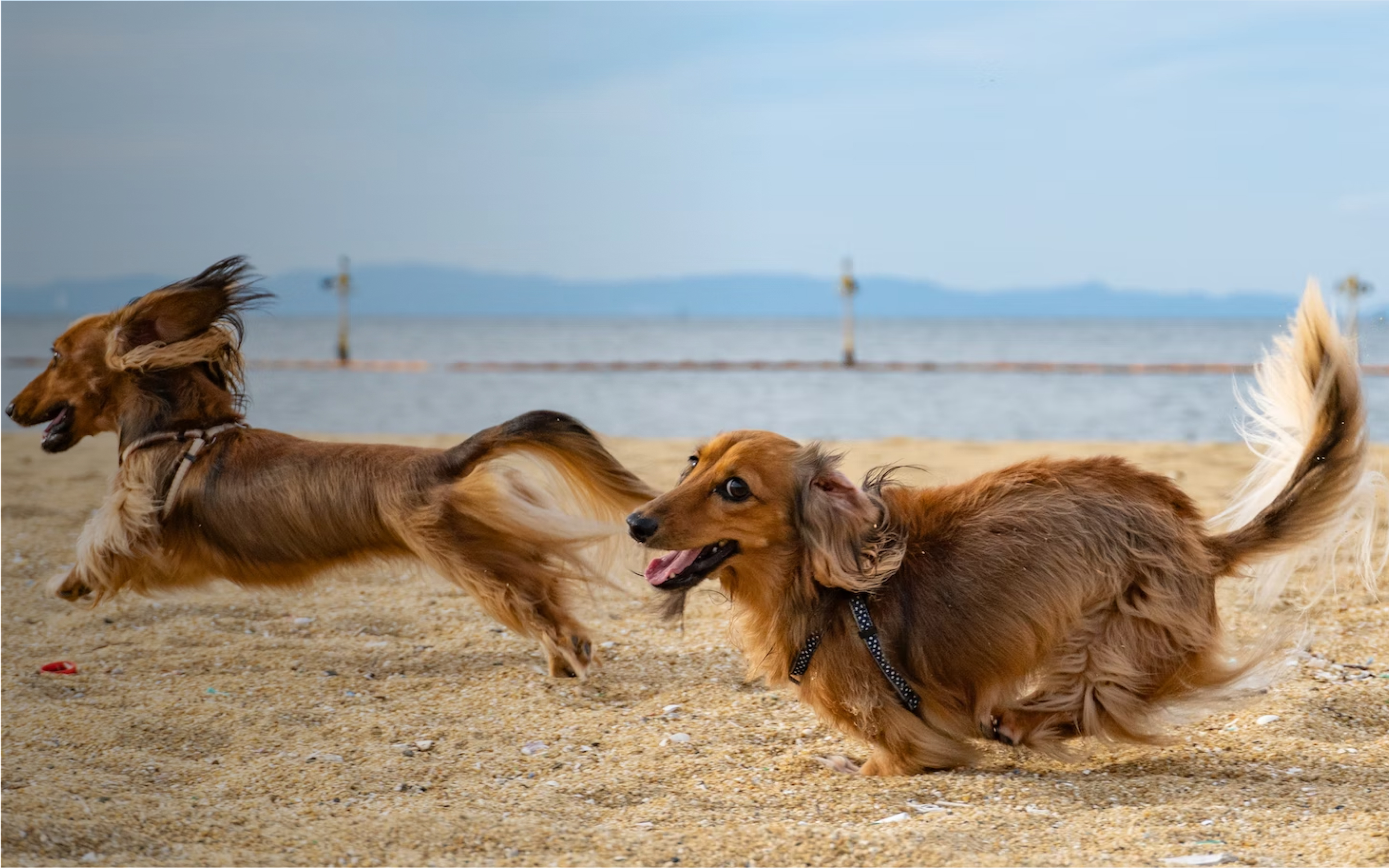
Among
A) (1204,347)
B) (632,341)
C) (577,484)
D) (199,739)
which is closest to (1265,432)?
(577,484)

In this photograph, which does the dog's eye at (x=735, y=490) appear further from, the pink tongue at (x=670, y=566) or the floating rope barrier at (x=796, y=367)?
the floating rope barrier at (x=796, y=367)

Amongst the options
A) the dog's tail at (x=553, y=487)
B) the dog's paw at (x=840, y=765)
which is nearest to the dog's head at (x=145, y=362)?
the dog's tail at (x=553, y=487)

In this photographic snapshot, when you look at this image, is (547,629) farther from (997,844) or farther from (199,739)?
(997,844)

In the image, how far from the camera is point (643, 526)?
336 cm

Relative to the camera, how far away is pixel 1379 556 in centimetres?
652

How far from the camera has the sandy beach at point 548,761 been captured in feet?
10.1

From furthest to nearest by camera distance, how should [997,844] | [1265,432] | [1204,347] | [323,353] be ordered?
[1204,347]
[323,353]
[1265,432]
[997,844]

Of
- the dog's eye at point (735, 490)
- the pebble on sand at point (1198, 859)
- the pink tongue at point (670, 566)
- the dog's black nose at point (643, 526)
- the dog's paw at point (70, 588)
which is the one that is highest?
the dog's eye at point (735, 490)

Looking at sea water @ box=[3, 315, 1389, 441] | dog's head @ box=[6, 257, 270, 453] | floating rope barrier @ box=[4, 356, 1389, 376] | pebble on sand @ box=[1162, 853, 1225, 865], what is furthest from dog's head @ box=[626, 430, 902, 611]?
floating rope barrier @ box=[4, 356, 1389, 376]

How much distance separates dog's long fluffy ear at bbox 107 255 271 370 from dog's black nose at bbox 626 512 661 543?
8.19ft

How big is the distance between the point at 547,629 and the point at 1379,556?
14.6 ft

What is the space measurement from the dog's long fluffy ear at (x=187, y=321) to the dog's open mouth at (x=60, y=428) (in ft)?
1.07

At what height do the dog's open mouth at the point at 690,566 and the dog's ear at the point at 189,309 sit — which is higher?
the dog's ear at the point at 189,309

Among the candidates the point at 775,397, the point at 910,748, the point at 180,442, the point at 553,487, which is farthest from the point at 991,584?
the point at 775,397
